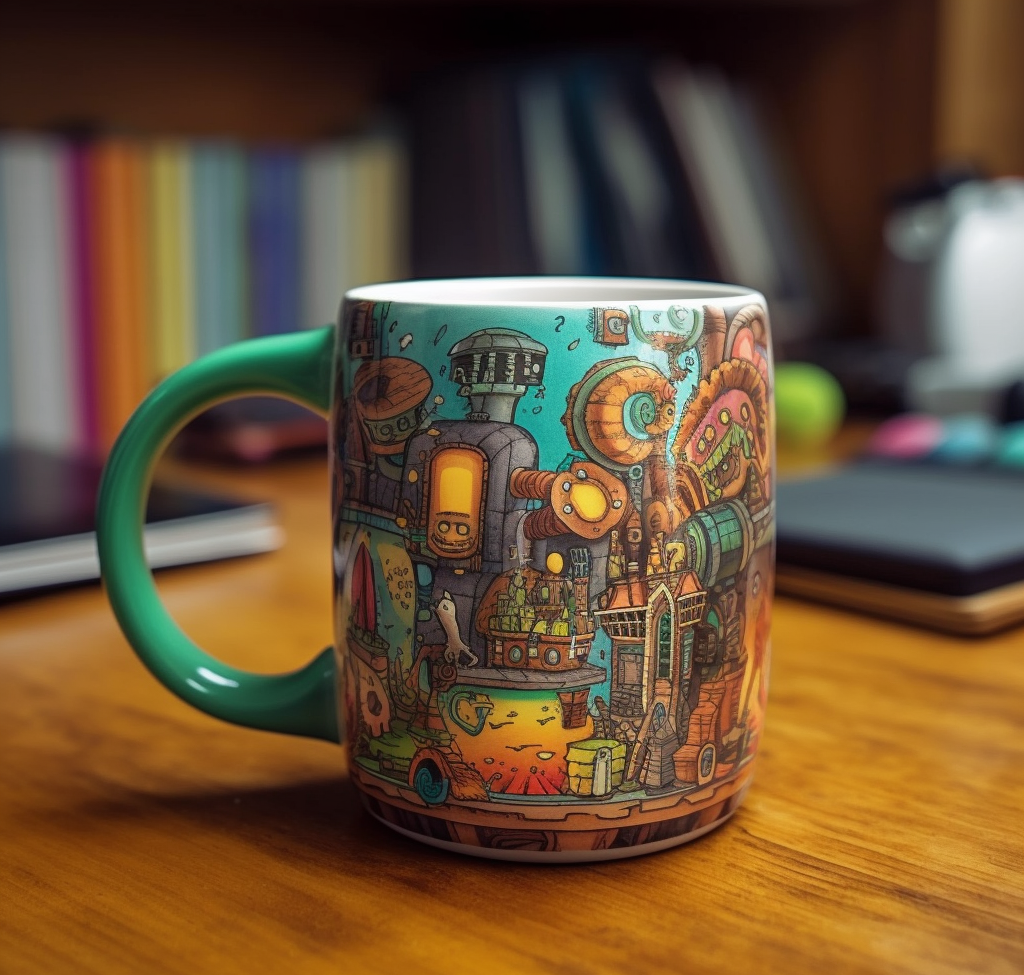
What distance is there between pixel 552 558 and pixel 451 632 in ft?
0.10

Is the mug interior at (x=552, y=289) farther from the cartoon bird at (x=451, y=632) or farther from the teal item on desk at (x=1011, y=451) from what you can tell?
the teal item on desk at (x=1011, y=451)

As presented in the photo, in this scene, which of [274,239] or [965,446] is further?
[274,239]

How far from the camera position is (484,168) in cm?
113

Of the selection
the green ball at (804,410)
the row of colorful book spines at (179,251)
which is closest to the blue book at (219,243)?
the row of colorful book spines at (179,251)

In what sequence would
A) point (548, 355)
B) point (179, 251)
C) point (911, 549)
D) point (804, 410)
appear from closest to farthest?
point (548, 355), point (911, 549), point (804, 410), point (179, 251)

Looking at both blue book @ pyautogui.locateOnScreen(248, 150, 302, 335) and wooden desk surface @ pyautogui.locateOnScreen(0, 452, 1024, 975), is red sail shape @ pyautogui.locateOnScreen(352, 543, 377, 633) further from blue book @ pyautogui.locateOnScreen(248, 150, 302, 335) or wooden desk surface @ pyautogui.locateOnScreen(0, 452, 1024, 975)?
blue book @ pyautogui.locateOnScreen(248, 150, 302, 335)

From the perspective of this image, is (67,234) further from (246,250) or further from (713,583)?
(713,583)

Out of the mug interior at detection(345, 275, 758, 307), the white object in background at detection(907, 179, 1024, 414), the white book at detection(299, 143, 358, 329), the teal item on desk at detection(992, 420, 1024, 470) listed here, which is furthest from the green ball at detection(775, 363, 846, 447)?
the mug interior at detection(345, 275, 758, 307)

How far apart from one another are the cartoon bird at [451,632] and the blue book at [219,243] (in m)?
0.79

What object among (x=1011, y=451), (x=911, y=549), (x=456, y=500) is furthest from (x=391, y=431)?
(x=1011, y=451)

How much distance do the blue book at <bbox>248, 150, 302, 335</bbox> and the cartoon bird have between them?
80 cm

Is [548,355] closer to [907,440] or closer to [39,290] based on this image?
[907,440]

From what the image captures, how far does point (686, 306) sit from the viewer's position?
306mm

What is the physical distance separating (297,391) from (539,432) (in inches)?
3.4
